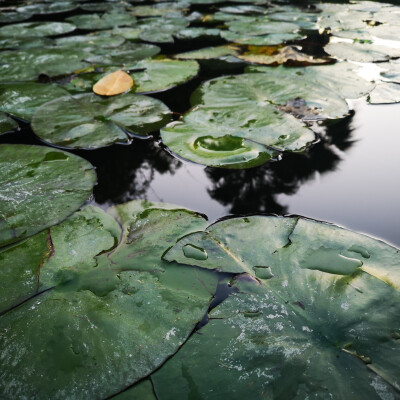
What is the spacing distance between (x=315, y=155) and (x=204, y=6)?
391 centimetres

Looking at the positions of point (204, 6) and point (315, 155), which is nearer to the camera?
point (315, 155)

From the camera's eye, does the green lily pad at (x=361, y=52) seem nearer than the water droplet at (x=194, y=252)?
No

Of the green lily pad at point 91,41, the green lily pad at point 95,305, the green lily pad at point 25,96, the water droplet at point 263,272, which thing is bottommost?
the green lily pad at point 95,305

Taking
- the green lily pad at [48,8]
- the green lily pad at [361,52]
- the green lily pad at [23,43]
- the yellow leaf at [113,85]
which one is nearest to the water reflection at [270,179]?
the yellow leaf at [113,85]

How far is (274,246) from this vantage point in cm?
100

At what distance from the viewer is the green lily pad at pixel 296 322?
70 cm

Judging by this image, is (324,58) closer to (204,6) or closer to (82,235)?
(82,235)

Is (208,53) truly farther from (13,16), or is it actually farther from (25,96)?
(13,16)

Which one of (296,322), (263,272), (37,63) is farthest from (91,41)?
(296,322)

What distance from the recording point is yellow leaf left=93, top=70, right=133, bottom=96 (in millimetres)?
1975

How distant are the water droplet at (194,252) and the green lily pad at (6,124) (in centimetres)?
133

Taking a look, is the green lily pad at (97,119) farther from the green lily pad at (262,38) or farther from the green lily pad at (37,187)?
the green lily pad at (262,38)

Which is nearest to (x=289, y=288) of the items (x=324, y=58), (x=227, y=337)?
(x=227, y=337)

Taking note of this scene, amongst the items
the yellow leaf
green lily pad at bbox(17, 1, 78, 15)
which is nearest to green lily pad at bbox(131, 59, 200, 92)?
the yellow leaf
